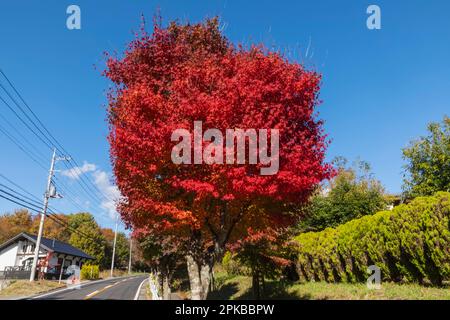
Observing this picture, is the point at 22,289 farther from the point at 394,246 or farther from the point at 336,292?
the point at 394,246

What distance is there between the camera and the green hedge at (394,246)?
12.2 meters

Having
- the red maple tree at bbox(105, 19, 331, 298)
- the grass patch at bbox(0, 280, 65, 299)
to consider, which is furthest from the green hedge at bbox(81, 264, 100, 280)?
the red maple tree at bbox(105, 19, 331, 298)

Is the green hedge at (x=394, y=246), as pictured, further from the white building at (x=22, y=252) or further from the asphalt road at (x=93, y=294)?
the white building at (x=22, y=252)

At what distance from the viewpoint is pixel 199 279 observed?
12.7 m

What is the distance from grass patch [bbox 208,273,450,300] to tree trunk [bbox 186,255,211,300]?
6407mm

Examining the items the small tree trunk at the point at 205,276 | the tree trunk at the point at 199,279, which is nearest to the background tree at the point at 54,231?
the tree trunk at the point at 199,279

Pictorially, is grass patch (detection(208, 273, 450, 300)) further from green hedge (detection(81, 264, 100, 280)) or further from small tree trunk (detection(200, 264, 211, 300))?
green hedge (detection(81, 264, 100, 280))

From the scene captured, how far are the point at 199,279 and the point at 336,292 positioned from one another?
7249mm

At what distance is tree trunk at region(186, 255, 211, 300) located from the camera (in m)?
12.2

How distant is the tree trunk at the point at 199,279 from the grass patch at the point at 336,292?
641cm

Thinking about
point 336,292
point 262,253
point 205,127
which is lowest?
point 336,292

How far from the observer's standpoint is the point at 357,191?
107 feet

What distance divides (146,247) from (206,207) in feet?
50.4

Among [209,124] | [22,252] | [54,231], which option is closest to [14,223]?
[54,231]
